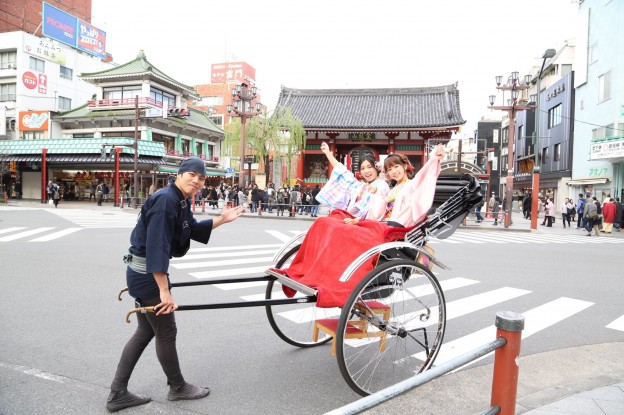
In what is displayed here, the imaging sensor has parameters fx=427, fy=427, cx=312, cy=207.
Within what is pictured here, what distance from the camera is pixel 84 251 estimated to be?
359 inches

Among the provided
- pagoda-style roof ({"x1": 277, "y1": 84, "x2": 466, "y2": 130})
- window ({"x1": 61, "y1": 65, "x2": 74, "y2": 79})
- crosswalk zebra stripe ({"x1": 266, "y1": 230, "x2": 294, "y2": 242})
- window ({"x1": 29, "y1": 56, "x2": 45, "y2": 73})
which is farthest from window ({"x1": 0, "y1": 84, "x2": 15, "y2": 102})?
crosswalk zebra stripe ({"x1": 266, "y1": 230, "x2": 294, "y2": 242})

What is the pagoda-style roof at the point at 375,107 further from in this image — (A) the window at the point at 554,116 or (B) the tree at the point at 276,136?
(A) the window at the point at 554,116

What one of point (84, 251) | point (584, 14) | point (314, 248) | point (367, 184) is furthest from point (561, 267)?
point (584, 14)

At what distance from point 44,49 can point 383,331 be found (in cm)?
4249

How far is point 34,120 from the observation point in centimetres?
3400

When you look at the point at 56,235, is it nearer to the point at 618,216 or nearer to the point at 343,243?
the point at 343,243

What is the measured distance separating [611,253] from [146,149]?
1073 inches

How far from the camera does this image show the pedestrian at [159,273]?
265 cm

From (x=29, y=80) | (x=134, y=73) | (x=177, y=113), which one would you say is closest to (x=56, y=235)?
(x=177, y=113)

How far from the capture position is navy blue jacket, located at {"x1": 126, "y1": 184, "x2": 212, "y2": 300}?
2633 millimetres

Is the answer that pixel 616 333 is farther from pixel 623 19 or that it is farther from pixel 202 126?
pixel 202 126

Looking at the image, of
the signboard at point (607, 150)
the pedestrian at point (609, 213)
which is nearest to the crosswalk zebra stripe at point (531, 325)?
the pedestrian at point (609, 213)

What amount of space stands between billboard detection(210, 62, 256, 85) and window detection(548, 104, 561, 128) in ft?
127

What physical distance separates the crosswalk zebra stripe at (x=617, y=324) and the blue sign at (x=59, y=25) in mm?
44816
